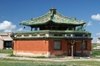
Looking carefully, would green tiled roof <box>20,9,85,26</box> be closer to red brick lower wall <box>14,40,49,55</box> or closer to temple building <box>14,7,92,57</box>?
temple building <box>14,7,92,57</box>

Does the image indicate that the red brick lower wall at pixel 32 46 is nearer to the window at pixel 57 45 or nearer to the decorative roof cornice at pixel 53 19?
the window at pixel 57 45

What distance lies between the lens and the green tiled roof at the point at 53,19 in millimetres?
37062

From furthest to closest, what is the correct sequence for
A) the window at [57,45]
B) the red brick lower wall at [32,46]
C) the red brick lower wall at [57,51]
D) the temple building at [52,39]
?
the window at [57,45] → the red brick lower wall at [32,46] → the temple building at [52,39] → the red brick lower wall at [57,51]

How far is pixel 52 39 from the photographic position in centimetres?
3447

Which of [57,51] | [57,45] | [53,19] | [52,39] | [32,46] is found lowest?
[57,51]

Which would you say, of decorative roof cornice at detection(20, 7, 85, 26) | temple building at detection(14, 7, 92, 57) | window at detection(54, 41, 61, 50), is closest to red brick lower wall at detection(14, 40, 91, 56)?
temple building at detection(14, 7, 92, 57)

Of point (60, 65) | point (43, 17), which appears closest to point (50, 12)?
point (43, 17)

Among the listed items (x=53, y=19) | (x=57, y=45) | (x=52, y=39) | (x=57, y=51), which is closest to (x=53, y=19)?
(x=53, y=19)

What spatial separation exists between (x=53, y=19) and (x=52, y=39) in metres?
4.87

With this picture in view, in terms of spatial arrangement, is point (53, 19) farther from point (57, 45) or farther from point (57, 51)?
point (57, 51)

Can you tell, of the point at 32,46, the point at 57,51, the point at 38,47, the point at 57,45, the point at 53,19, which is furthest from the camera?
the point at 53,19

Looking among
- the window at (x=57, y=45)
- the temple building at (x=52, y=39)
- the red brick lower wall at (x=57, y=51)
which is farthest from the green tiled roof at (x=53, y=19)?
the red brick lower wall at (x=57, y=51)

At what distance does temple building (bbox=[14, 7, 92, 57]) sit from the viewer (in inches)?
1362

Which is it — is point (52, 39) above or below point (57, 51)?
above
